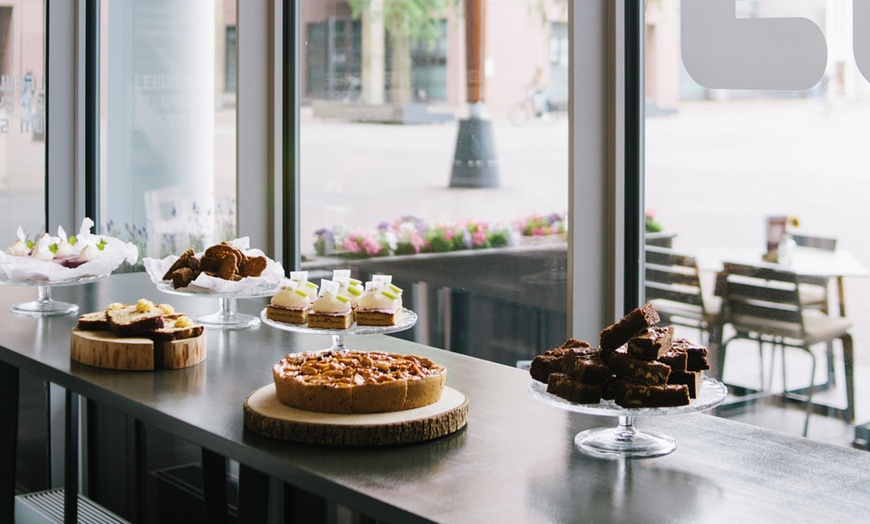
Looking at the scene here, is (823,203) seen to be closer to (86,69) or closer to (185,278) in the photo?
(185,278)

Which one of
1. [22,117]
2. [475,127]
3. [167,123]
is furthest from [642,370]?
[22,117]

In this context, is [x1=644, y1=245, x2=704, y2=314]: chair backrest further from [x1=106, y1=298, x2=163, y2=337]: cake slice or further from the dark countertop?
[x1=106, y1=298, x2=163, y2=337]: cake slice

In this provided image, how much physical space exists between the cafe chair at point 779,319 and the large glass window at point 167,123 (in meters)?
1.92

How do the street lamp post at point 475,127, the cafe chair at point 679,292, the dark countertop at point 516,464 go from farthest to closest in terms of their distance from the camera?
the street lamp post at point 475,127 → the cafe chair at point 679,292 → the dark countertop at point 516,464

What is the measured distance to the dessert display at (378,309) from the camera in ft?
6.90

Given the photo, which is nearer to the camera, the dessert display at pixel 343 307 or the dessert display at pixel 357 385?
the dessert display at pixel 357 385

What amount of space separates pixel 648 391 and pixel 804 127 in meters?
0.99

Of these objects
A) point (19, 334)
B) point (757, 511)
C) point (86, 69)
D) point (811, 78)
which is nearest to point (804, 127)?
point (811, 78)

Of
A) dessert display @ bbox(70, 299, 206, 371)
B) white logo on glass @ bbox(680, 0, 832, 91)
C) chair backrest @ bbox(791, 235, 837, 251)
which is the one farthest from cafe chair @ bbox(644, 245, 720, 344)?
dessert display @ bbox(70, 299, 206, 371)

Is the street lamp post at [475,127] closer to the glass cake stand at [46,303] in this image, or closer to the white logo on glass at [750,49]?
the white logo on glass at [750,49]

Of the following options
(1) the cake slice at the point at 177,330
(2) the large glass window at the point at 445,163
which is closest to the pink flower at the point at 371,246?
(2) the large glass window at the point at 445,163

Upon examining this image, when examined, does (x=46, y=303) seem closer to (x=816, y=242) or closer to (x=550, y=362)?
(x=550, y=362)

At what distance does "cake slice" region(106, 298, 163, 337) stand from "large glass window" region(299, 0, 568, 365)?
991 millimetres

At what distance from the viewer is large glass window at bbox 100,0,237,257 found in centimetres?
372
